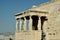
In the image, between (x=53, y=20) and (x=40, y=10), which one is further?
(x=40, y=10)

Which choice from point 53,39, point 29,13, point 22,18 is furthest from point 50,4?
point 53,39

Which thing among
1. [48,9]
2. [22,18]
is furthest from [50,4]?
[22,18]

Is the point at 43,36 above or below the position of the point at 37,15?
below

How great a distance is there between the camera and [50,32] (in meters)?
18.5

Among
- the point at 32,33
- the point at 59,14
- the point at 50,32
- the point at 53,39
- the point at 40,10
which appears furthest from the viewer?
the point at 40,10

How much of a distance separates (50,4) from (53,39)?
373 inches

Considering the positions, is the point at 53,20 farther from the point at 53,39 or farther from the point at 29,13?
the point at 29,13

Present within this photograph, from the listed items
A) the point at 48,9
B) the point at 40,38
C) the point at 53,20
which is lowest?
the point at 40,38

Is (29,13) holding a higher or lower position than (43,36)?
higher

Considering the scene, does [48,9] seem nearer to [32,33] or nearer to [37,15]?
[37,15]

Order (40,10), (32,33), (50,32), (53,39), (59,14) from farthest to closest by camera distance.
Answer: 1. (40,10)
2. (32,33)
3. (59,14)
4. (53,39)
5. (50,32)

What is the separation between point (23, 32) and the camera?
29.1 meters

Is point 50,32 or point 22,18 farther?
point 22,18

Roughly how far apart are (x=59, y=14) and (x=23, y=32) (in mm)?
9088
